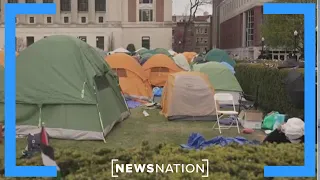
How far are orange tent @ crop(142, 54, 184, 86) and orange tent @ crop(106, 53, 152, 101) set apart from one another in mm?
1892

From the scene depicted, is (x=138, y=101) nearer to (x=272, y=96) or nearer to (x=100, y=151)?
(x=272, y=96)

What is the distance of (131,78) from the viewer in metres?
17.5

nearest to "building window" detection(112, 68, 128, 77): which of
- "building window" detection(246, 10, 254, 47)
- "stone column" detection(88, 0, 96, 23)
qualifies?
"building window" detection(246, 10, 254, 47)

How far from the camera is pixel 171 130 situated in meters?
11.0

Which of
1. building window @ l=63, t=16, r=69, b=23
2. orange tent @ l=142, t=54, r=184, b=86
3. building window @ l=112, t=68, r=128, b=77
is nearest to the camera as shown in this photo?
building window @ l=112, t=68, r=128, b=77

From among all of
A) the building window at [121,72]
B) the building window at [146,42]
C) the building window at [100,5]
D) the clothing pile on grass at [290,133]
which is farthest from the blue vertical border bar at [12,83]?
the building window at [100,5]

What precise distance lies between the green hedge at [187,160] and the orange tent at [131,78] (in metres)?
11.0

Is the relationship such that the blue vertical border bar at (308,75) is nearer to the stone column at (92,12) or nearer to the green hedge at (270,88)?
the green hedge at (270,88)

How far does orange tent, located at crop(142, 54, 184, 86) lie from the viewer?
2025 centimetres

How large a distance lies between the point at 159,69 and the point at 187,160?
51.8ft

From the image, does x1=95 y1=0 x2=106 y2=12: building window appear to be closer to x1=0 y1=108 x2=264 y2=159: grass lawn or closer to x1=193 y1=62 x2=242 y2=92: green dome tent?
x1=193 y1=62 x2=242 y2=92: green dome tent

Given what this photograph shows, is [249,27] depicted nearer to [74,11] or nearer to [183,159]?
[74,11]

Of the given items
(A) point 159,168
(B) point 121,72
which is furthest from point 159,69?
(A) point 159,168

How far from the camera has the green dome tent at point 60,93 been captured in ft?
31.8
